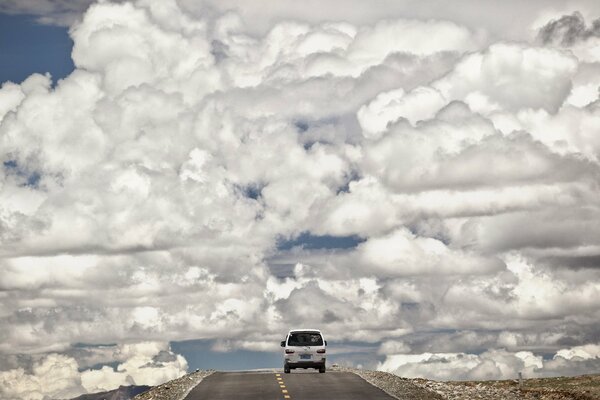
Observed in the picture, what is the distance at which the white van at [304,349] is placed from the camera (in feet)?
191

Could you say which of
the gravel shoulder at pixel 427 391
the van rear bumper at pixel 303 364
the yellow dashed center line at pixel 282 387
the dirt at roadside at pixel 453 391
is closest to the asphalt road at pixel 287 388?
the yellow dashed center line at pixel 282 387

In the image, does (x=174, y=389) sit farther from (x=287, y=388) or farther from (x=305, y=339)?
(x=305, y=339)

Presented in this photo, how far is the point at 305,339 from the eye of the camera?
192 ft

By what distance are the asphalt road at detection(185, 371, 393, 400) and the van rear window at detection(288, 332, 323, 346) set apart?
1.89 m

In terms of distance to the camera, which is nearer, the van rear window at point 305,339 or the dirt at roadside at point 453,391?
the dirt at roadside at point 453,391

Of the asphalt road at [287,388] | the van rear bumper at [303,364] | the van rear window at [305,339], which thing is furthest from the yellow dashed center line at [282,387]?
the van rear window at [305,339]

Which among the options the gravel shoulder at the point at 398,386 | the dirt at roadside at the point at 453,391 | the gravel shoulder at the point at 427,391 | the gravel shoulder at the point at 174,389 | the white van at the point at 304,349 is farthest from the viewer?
the white van at the point at 304,349

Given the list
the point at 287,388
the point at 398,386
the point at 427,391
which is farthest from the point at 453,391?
the point at 287,388

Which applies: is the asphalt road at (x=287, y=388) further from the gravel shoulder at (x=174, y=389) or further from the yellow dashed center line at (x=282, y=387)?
the gravel shoulder at (x=174, y=389)

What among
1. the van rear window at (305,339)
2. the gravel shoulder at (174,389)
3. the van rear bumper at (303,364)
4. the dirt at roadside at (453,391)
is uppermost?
the van rear window at (305,339)

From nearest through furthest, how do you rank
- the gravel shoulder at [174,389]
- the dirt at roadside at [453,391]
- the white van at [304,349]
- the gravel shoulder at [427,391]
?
the dirt at roadside at [453,391] → the gravel shoulder at [427,391] → the gravel shoulder at [174,389] → the white van at [304,349]

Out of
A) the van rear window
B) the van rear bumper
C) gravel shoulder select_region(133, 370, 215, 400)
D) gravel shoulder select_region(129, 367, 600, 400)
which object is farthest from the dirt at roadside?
gravel shoulder select_region(133, 370, 215, 400)

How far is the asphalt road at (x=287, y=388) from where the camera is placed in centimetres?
4462

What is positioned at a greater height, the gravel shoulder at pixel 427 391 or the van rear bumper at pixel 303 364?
the van rear bumper at pixel 303 364
